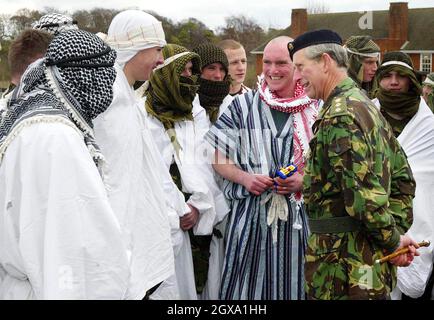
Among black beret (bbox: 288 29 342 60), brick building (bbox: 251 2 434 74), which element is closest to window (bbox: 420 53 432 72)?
brick building (bbox: 251 2 434 74)

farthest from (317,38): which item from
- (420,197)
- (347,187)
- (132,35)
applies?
(420,197)

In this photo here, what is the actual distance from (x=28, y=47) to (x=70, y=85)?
6.03 feet

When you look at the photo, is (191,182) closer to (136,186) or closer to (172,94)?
(172,94)

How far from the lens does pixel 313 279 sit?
329 centimetres

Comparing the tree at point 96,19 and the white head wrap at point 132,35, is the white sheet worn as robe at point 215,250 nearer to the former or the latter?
the white head wrap at point 132,35

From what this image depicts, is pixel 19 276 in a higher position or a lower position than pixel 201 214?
higher

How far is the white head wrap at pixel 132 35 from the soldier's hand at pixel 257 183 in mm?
1096

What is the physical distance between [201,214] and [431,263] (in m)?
1.76

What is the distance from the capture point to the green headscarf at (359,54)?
620cm

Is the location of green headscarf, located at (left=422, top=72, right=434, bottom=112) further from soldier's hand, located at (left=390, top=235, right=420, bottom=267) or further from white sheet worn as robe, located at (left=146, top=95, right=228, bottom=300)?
soldier's hand, located at (left=390, top=235, right=420, bottom=267)

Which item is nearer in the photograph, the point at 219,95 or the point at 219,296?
the point at 219,296

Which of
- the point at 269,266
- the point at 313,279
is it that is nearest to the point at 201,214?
the point at 269,266
